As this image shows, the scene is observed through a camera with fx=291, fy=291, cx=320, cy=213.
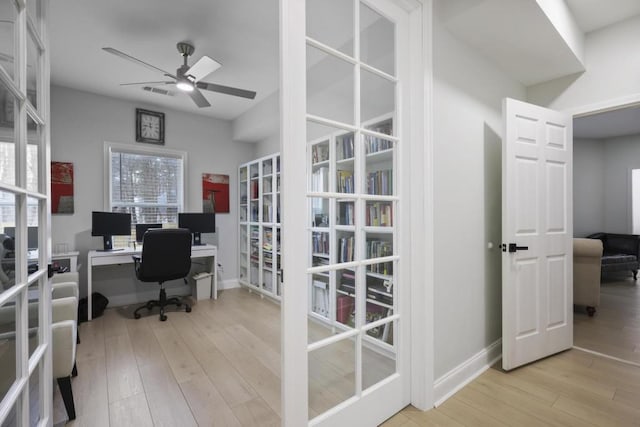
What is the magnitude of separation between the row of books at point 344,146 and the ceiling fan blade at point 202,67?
66.5 inches

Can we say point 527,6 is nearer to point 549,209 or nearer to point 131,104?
point 549,209

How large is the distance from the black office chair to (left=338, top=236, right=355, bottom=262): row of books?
8.17ft

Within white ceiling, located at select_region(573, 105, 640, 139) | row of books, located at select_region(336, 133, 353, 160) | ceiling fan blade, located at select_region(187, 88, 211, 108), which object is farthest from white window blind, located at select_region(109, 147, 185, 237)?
white ceiling, located at select_region(573, 105, 640, 139)

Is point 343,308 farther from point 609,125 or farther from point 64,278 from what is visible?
point 609,125

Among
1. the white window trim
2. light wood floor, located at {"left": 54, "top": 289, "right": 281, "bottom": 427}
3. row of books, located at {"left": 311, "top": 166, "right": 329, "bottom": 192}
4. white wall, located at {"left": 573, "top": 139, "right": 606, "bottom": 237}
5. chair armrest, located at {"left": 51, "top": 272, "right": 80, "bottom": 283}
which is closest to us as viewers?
row of books, located at {"left": 311, "top": 166, "right": 329, "bottom": 192}

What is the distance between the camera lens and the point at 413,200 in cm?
173

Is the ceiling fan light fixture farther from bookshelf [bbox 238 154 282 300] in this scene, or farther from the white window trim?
the white window trim

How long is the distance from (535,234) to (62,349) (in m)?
3.14

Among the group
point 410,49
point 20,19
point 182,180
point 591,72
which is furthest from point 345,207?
point 182,180

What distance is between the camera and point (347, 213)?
1.49 meters

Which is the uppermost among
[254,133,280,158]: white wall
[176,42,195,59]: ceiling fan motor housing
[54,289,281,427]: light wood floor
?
[176,42,195,59]: ceiling fan motor housing

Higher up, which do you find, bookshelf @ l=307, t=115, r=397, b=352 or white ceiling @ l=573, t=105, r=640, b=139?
white ceiling @ l=573, t=105, r=640, b=139

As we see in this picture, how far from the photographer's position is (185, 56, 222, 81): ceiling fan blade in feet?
8.18

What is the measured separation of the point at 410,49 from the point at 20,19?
174 cm
